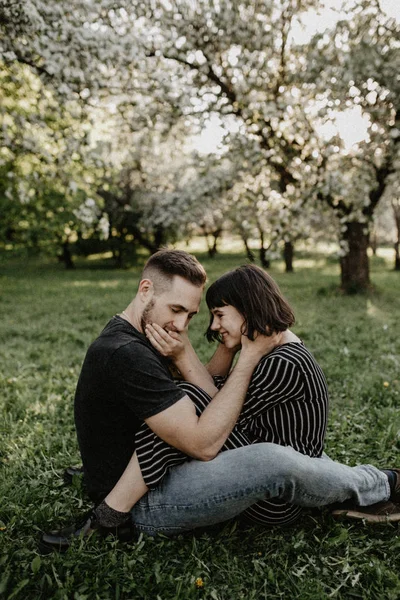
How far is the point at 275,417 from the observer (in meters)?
3.14

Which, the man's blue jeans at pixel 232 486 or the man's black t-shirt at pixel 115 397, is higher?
the man's black t-shirt at pixel 115 397

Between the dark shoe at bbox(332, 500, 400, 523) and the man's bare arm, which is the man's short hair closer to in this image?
the man's bare arm

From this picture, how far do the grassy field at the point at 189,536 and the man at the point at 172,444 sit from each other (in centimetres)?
21

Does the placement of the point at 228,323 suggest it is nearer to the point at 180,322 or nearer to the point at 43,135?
the point at 180,322

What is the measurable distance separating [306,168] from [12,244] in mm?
12878

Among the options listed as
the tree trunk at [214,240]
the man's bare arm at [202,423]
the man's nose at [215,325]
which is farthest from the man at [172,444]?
the tree trunk at [214,240]

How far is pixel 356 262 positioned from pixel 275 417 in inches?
507

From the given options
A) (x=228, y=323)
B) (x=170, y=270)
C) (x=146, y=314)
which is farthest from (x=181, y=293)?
(x=228, y=323)

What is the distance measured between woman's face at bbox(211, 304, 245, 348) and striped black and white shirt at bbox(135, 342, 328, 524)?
1.07 feet

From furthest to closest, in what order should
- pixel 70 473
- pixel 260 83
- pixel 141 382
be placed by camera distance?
pixel 260 83 < pixel 70 473 < pixel 141 382

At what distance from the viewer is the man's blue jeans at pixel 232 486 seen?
2809mm

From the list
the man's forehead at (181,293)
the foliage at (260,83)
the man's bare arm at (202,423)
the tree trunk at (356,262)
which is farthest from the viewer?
the tree trunk at (356,262)

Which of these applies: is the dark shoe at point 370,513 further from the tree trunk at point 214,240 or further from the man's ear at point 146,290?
the tree trunk at point 214,240

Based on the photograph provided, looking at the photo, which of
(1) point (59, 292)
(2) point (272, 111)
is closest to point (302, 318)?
(2) point (272, 111)
